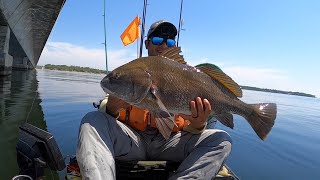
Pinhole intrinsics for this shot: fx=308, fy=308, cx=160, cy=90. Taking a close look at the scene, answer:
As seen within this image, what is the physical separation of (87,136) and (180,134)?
121 centimetres

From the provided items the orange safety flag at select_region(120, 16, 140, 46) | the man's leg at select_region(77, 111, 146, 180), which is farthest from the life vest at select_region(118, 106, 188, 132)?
the orange safety flag at select_region(120, 16, 140, 46)

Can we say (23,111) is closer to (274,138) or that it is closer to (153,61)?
(153,61)

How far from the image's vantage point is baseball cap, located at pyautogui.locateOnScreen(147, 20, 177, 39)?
13.8ft

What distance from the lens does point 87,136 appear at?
10.4 ft

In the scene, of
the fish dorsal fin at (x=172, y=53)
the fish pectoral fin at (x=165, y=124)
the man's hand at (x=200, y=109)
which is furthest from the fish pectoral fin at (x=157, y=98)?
the fish dorsal fin at (x=172, y=53)

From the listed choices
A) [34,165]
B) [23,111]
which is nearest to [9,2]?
[23,111]

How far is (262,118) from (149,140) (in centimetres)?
137

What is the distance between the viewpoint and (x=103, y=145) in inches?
126

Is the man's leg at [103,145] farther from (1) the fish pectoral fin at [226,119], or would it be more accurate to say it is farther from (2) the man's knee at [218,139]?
(1) the fish pectoral fin at [226,119]

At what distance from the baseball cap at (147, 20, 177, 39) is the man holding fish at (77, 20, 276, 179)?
875mm

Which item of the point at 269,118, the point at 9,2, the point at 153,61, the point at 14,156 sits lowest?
the point at 14,156

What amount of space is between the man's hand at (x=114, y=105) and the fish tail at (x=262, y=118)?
54.6 inches

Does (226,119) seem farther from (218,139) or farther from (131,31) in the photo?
(131,31)

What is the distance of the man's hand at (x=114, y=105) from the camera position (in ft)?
11.2
